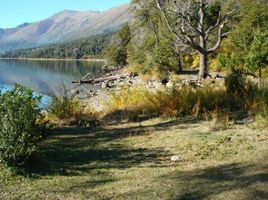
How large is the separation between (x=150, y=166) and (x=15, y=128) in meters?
2.71

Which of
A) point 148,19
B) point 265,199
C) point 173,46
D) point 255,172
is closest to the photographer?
point 265,199

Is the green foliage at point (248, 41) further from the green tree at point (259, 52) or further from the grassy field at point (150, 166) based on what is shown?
the grassy field at point (150, 166)

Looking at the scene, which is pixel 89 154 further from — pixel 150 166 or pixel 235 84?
pixel 235 84

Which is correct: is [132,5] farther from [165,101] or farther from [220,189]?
[220,189]

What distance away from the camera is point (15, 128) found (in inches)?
335

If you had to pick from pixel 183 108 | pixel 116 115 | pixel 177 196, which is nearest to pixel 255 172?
pixel 177 196

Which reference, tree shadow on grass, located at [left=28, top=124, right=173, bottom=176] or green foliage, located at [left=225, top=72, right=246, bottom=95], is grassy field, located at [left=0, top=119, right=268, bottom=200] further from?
green foliage, located at [left=225, top=72, right=246, bottom=95]

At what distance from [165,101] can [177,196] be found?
8.43 meters

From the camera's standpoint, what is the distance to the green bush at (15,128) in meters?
8.30

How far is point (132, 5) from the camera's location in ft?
201

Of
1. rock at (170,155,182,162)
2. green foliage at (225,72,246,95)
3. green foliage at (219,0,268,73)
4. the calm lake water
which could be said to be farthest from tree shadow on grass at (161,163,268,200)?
green foliage at (219,0,268,73)

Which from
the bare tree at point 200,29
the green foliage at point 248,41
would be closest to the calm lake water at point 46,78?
the bare tree at point 200,29

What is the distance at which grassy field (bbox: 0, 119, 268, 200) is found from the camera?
23.4 ft

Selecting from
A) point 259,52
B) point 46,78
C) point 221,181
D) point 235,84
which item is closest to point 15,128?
point 221,181
